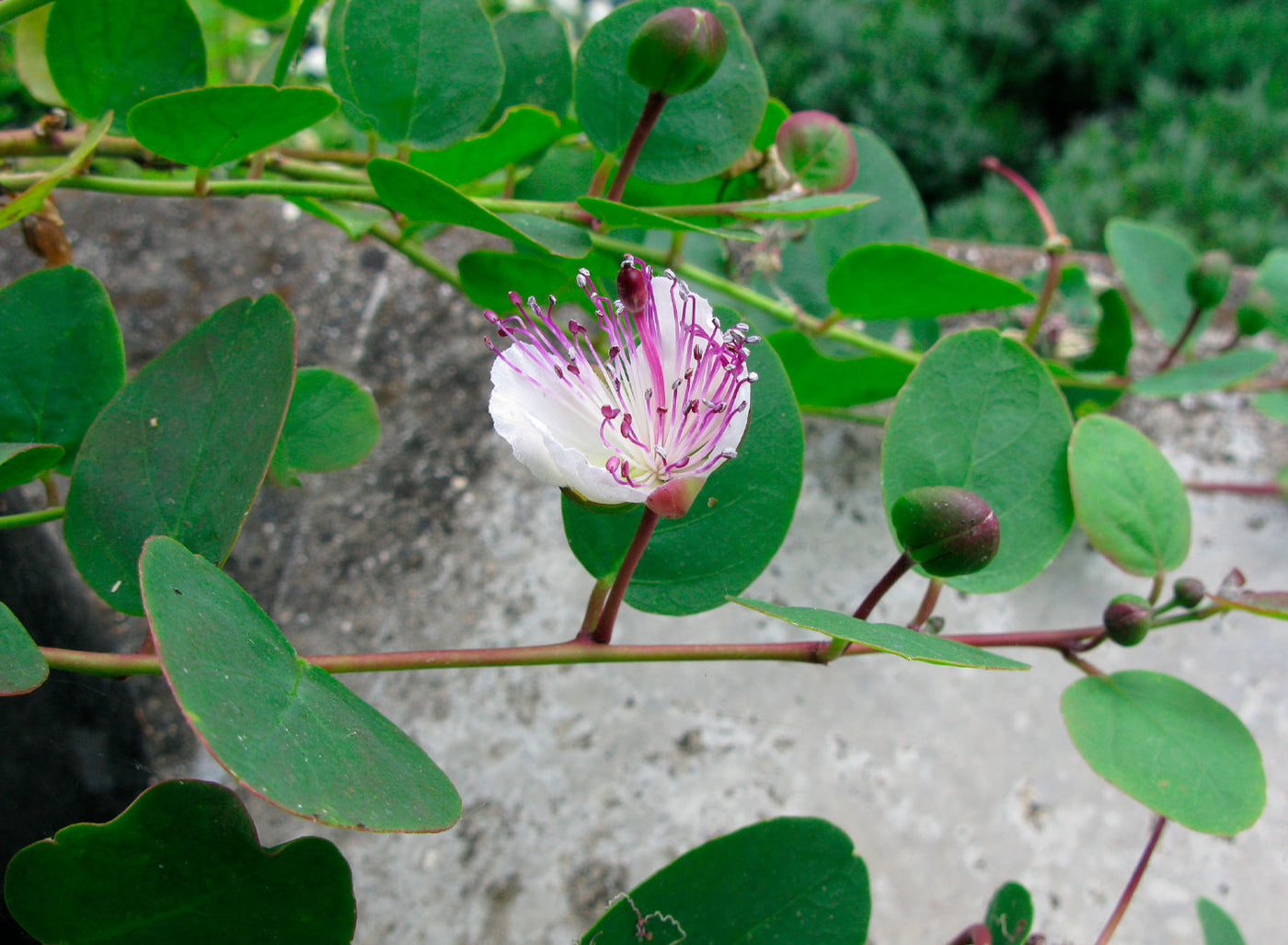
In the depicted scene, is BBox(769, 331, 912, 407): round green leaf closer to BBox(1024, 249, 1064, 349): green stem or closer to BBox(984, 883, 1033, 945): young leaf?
BBox(1024, 249, 1064, 349): green stem

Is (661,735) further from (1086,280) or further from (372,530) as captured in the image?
(1086,280)

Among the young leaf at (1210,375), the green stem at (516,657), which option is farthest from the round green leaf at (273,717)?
the young leaf at (1210,375)

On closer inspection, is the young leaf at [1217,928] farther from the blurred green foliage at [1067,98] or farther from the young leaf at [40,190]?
the blurred green foliage at [1067,98]

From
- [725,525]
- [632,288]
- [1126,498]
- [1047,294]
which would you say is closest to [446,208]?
[632,288]

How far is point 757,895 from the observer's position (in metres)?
0.44

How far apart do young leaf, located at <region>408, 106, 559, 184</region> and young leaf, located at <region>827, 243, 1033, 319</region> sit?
202 millimetres

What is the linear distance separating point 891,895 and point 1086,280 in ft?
1.98

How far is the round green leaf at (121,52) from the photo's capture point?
19.2 inches

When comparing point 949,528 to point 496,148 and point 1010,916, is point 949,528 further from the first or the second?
point 496,148

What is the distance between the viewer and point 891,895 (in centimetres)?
70

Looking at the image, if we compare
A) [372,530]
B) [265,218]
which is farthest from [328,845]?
[265,218]

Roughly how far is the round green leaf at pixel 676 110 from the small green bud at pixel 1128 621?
1.11 feet

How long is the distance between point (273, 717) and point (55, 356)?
0.28m

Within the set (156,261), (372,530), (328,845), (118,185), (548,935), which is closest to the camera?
(328,845)
